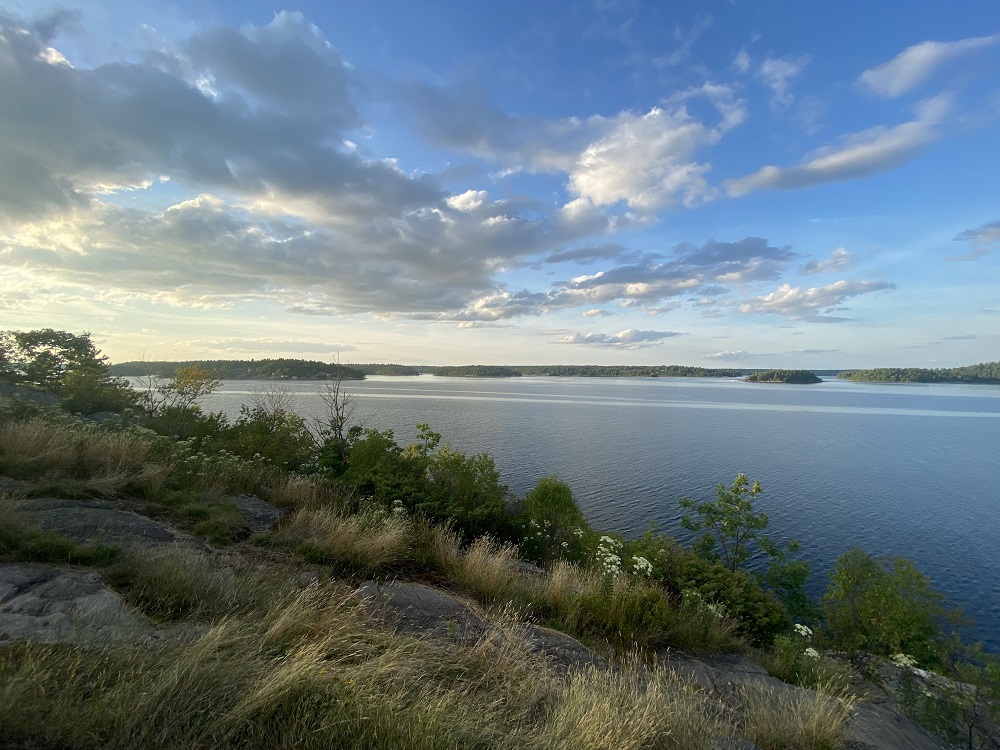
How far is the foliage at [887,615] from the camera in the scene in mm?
14867

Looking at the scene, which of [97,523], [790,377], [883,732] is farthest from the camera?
[790,377]

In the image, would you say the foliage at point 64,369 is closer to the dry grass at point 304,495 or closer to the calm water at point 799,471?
the dry grass at point 304,495

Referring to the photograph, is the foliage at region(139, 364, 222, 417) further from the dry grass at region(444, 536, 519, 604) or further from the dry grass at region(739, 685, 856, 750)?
the dry grass at region(739, 685, 856, 750)

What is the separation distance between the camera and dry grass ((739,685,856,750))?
5094 millimetres

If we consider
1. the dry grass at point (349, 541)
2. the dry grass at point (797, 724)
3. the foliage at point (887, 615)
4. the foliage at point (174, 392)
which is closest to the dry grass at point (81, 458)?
the dry grass at point (349, 541)

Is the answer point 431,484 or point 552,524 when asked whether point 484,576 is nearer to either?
point 431,484

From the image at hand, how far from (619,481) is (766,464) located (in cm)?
1418

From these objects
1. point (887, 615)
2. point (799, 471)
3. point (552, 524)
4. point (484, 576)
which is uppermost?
point (484, 576)

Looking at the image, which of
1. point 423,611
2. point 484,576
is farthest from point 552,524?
point 423,611

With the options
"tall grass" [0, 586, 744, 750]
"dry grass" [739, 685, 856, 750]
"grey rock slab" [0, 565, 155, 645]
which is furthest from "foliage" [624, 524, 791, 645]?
"grey rock slab" [0, 565, 155, 645]

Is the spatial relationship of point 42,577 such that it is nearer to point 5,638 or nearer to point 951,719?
point 5,638

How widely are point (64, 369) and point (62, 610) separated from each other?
2452cm

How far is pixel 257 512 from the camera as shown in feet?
32.0

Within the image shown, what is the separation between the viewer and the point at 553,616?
24.4ft
